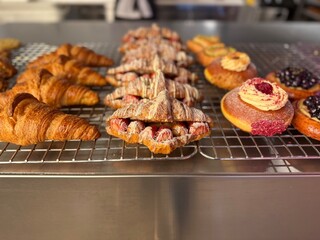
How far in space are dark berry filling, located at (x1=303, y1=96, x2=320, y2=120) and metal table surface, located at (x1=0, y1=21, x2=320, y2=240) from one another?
10.0 inches

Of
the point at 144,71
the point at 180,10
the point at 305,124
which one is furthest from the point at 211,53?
the point at 180,10

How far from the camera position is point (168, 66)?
1541 mm

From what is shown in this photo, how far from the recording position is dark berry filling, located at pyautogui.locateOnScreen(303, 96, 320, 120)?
1.21 metres

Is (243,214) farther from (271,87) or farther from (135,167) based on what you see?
(271,87)

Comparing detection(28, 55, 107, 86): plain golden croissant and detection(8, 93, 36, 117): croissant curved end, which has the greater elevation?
detection(8, 93, 36, 117): croissant curved end

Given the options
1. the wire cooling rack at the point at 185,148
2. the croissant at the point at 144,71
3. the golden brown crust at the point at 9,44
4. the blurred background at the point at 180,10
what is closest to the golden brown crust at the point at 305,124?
the wire cooling rack at the point at 185,148

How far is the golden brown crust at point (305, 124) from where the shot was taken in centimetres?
117

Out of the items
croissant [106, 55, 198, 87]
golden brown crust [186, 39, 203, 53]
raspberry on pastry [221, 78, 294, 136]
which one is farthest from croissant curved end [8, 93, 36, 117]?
golden brown crust [186, 39, 203, 53]

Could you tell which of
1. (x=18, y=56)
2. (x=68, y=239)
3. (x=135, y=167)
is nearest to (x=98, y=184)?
(x=135, y=167)

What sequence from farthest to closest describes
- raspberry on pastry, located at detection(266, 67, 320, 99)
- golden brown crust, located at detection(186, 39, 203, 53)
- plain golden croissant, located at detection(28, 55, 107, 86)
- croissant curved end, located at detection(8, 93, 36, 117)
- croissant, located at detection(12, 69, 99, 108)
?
golden brown crust, located at detection(186, 39, 203, 53) < plain golden croissant, located at detection(28, 55, 107, 86) < raspberry on pastry, located at detection(266, 67, 320, 99) < croissant, located at detection(12, 69, 99, 108) < croissant curved end, located at detection(8, 93, 36, 117)

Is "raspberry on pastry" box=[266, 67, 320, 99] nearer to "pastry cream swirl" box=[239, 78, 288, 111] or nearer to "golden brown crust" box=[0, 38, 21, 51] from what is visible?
"pastry cream swirl" box=[239, 78, 288, 111]

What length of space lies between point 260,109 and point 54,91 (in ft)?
2.85

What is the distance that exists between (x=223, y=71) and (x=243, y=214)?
2.63 feet

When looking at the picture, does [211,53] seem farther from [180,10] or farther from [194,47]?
[180,10]
